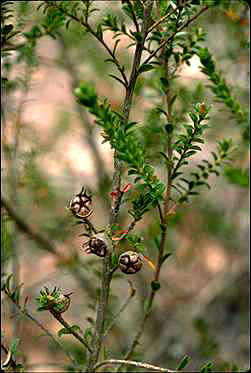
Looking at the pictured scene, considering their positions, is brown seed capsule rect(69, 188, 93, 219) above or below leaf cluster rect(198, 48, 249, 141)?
below

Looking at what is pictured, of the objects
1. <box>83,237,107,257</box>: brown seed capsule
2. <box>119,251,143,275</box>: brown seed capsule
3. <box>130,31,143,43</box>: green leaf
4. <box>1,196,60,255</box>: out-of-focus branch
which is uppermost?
<box>1,196,60,255</box>: out-of-focus branch

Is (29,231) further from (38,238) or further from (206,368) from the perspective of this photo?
(206,368)

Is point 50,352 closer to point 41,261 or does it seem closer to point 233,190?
point 41,261

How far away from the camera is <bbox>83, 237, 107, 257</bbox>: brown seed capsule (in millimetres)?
789

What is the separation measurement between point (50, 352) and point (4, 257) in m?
1.33

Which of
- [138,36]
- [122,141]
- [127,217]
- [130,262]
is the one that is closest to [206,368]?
[130,262]

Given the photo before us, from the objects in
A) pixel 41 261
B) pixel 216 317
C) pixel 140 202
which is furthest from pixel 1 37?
pixel 41 261

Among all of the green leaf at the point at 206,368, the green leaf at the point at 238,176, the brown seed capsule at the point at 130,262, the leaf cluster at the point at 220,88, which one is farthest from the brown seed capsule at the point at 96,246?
the green leaf at the point at 238,176

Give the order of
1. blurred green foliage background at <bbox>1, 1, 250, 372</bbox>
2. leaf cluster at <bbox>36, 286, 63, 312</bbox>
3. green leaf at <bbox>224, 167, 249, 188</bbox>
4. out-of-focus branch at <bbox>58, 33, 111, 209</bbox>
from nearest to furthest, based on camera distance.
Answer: leaf cluster at <bbox>36, 286, 63, 312</bbox>, green leaf at <bbox>224, 167, 249, 188</bbox>, blurred green foliage background at <bbox>1, 1, 250, 372</bbox>, out-of-focus branch at <bbox>58, 33, 111, 209</bbox>

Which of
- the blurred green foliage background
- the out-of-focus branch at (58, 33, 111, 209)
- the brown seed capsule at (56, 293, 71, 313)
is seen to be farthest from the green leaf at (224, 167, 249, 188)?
the out-of-focus branch at (58, 33, 111, 209)

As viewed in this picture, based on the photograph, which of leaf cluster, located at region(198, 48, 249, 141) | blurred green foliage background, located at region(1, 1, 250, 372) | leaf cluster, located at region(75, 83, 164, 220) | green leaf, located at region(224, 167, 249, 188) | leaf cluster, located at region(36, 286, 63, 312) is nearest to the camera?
leaf cluster, located at region(75, 83, 164, 220)

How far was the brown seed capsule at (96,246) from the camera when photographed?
0.79 metres

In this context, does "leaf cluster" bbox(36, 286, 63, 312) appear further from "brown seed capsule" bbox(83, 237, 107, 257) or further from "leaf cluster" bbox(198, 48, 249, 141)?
"leaf cluster" bbox(198, 48, 249, 141)

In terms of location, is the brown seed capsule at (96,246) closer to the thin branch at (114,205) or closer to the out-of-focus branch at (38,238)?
the thin branch at (114,205)
